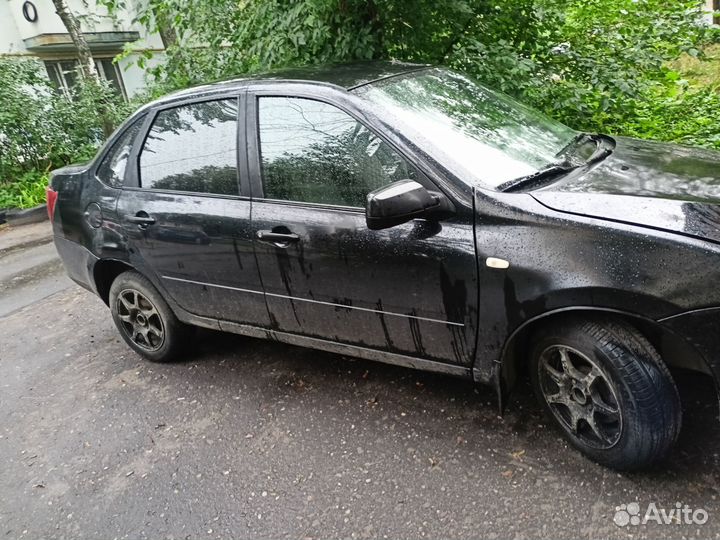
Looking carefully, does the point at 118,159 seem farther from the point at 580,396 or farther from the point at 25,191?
the point at 25,191

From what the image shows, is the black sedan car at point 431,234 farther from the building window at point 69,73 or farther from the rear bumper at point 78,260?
the building window at point 69,73

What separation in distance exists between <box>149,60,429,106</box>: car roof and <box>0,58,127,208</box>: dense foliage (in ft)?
25.6

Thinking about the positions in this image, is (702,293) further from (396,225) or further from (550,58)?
(550,58)

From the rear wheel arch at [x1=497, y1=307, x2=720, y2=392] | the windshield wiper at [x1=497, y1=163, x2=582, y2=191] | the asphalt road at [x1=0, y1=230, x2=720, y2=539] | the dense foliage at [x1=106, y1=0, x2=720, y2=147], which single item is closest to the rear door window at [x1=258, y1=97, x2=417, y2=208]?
the windshield wiper at [x1=497, y1=163, x2=582, y2=191]

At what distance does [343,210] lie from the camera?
271 centimetres

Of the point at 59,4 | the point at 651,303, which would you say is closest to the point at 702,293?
the point at 651,303

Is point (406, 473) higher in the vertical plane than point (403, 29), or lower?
lower

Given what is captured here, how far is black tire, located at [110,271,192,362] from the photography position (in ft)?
12.3

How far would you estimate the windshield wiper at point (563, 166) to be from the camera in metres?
2.47

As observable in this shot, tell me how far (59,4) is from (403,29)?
25.9 ft

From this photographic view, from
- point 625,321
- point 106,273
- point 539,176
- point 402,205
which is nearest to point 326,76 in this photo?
point 402,205

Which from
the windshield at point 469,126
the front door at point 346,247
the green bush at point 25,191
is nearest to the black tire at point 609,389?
the front door at point 346,247

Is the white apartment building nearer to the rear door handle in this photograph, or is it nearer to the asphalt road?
the asphalt road

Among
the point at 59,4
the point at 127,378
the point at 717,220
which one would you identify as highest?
the point at 59,4
